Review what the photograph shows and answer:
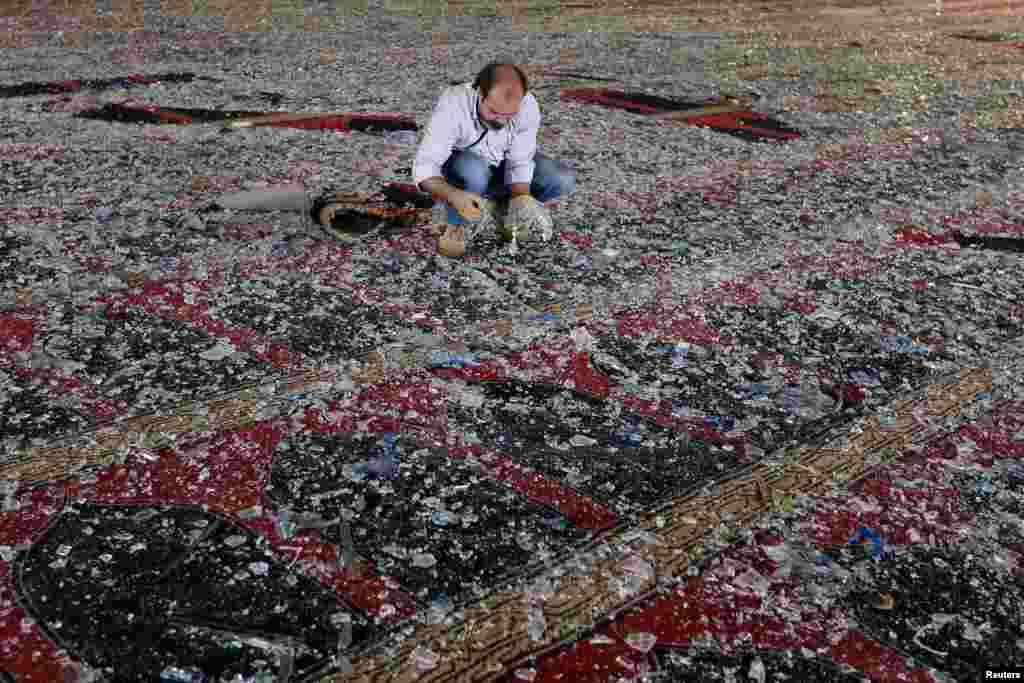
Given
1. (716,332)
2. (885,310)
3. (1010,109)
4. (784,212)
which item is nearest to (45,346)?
(716,332)

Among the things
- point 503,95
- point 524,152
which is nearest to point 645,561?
point 503,95

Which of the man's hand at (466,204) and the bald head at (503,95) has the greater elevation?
the bald head at (503,95)

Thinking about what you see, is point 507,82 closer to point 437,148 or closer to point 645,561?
point 437,148

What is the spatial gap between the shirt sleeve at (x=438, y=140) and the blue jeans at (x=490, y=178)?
0.15 meters

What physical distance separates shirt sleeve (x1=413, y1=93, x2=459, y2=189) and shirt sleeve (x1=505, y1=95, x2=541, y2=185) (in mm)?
329

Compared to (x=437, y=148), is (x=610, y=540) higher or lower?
lower

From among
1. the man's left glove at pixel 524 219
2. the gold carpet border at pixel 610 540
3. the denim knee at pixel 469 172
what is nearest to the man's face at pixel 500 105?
the denim knee at pixel 469 172

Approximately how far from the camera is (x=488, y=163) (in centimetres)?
442

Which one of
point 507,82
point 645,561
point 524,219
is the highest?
point 507,82

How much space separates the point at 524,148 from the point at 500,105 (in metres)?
0.42

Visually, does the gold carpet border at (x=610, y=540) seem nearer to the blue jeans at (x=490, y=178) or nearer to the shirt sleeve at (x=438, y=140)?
the shirt sleeve at (x=438, y=140)

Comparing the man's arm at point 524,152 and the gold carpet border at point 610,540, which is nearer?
the gold carpet border at point 610,540

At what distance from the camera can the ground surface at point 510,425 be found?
2.07 metres

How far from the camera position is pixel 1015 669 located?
6.68 ft
